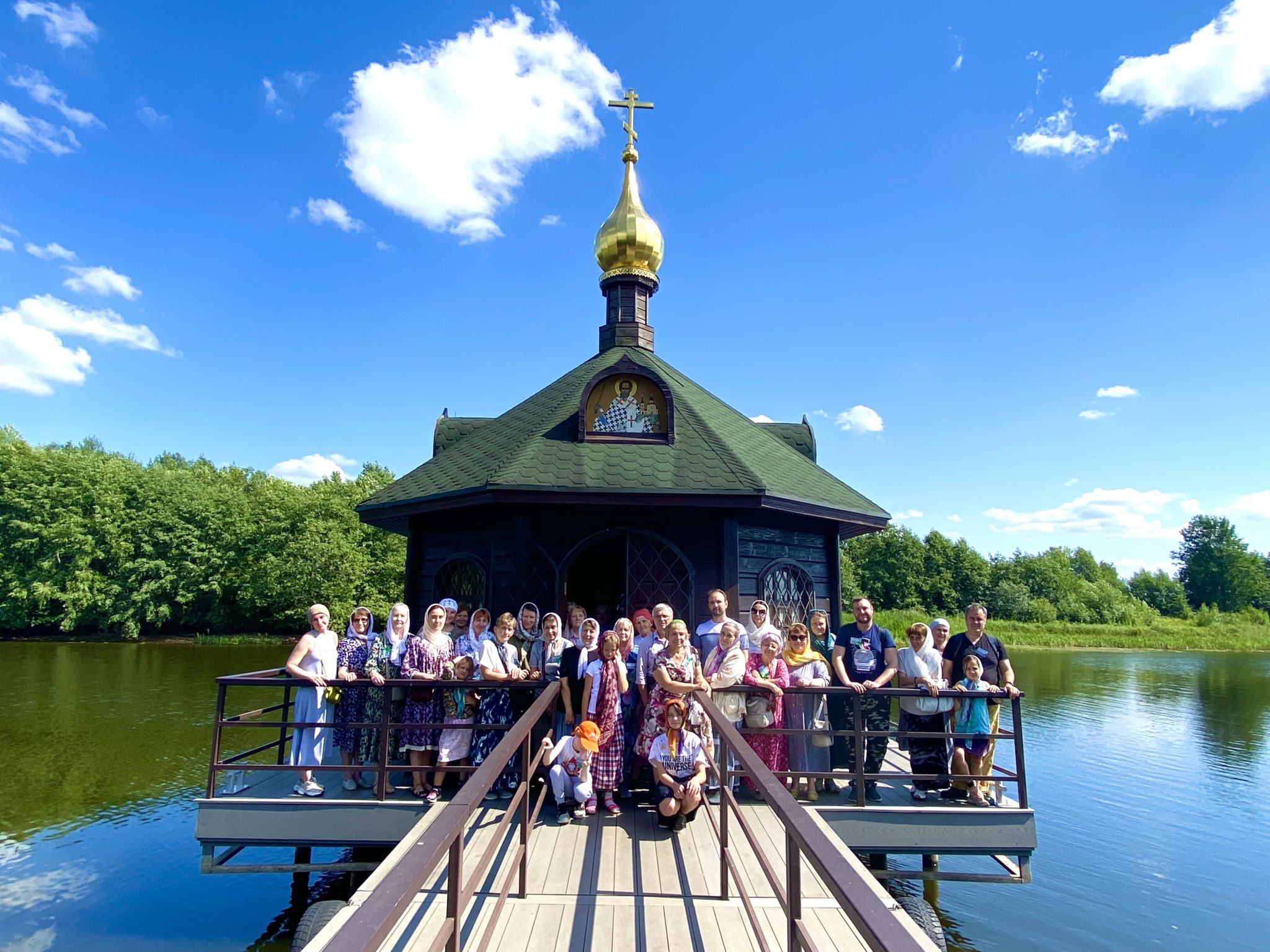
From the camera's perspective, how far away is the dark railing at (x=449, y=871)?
1.65 meters

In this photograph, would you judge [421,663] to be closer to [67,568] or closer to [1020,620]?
[67,568]

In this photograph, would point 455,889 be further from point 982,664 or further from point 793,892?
point 982,664

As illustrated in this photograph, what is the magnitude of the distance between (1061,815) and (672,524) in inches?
337

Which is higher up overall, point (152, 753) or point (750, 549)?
point (750, 549)

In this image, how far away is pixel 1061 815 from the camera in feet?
39.2

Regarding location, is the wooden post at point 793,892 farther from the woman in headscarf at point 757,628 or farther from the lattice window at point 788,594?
the lattice window at point 788,594

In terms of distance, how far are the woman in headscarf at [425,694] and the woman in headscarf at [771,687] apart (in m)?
2.49

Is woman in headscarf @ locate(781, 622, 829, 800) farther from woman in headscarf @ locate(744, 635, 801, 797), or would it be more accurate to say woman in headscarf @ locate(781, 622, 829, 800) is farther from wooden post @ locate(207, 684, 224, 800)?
wooden post @ locate(207, 684, 224, 800)

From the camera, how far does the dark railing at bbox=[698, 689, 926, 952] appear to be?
65.7 inches

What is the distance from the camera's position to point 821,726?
6688 mm

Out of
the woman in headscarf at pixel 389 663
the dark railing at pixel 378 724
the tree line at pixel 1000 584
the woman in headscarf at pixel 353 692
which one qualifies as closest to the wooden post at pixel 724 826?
the dark railing at pixel 378 724

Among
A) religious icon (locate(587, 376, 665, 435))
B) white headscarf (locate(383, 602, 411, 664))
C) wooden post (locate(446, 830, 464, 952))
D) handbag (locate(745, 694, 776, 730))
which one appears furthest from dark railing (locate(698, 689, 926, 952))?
religious icon (locate(587, 376, 665, 435))

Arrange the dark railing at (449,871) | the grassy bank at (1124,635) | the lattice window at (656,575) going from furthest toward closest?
the grassy bank at (1124,635) → the lattice window at (656,575) → the dark railing at (449,871)

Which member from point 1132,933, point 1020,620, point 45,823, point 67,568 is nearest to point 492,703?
point 1132,933
